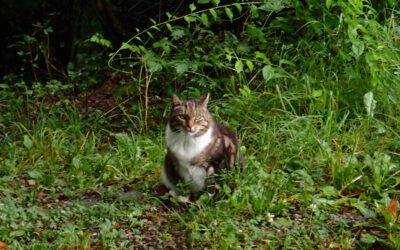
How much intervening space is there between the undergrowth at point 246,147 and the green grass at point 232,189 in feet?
0.04

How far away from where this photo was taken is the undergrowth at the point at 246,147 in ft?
14.5

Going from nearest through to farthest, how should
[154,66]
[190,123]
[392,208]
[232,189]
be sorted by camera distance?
[392,208] < [190,123] < [232,189] < [154,66]

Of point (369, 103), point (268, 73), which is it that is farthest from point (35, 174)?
point (369, 103)

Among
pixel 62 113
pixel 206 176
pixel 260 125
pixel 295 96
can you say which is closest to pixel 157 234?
pixel 206 176

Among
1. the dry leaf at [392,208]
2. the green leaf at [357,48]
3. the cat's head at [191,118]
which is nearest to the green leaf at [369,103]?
the green leaf at [357,48]

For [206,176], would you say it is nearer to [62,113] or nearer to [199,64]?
[199,64]

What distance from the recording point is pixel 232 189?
4848mm

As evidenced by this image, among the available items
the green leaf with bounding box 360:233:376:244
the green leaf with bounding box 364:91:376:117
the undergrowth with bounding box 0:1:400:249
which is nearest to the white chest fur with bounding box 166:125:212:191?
the undergrowth with bounding box 0:1:400:249

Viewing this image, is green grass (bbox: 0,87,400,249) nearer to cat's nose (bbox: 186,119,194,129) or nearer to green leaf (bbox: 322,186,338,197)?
green leaf (bbox: 322,186,338,197)

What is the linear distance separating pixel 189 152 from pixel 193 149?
0.04 meters

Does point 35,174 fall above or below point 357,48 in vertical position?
below

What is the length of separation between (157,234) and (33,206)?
3.24 feet

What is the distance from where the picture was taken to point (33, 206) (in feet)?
15.9

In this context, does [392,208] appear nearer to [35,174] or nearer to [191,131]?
[191,131]
